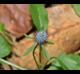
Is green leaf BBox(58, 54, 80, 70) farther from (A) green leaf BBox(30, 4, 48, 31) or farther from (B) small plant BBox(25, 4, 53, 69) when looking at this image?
(A) green leaf BBox(30, 4, 48, 31)

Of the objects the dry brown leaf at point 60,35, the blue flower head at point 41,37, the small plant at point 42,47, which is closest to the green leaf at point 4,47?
the small plant at point 42,47

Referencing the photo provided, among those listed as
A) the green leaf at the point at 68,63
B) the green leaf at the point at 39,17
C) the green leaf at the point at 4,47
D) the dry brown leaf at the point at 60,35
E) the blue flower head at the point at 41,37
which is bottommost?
the dry brown leaf at the point at 60,35

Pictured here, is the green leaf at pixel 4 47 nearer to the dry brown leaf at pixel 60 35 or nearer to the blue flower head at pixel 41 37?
the dry brown leaf at pixel 60 35

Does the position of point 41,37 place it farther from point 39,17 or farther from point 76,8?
point 76,8

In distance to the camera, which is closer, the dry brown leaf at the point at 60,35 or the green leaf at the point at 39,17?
the green leaf at the point at 39,17

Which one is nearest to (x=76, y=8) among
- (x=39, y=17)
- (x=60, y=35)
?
(x=60, y=35)

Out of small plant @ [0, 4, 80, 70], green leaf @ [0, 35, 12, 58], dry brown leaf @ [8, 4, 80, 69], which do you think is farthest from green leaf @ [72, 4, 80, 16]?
green leaf @ [0, 35, 12, 58]

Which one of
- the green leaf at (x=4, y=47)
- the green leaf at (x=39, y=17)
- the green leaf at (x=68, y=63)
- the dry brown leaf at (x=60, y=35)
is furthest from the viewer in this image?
the dry brown leaf at (x=60, y=35)
